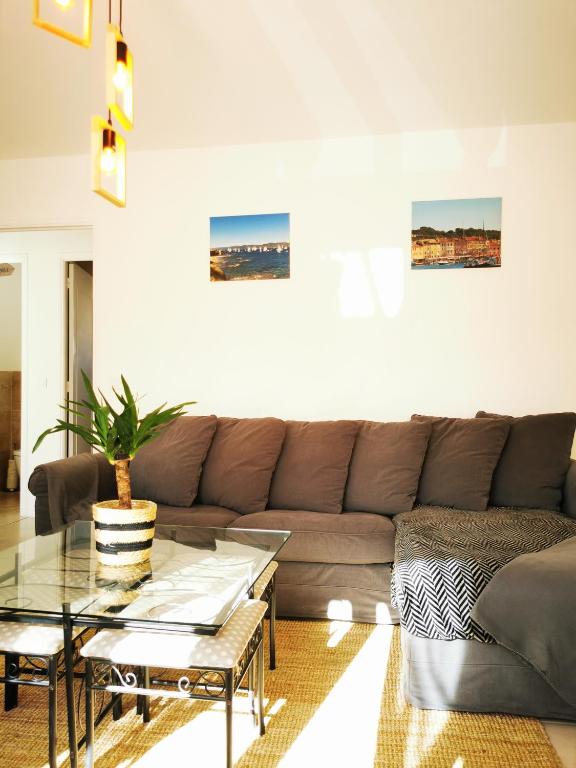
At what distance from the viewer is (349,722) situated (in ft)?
6.99

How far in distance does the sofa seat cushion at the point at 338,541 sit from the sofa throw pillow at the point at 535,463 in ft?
2.26

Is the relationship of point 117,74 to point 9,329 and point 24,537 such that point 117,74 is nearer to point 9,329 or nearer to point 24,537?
point 24,537

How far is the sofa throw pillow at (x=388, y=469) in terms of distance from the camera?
336 centimetres

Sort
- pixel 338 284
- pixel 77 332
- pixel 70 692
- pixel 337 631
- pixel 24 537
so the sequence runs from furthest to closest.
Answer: pixel 77 332 → pixel 24 537 → pixel 338 284 → pixel 337 631 → pixel 70 692

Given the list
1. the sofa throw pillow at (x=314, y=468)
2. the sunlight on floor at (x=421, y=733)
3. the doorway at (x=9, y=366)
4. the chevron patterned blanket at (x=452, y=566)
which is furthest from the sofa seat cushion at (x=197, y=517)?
the doorway at (x=9, y=366)

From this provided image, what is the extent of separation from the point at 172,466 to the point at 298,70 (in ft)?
Result: 7.01

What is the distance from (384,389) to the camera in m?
4.14

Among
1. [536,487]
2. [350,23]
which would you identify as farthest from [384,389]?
[350,23]

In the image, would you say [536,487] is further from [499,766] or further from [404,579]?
[499,766]

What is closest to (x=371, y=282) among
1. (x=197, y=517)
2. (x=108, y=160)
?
(x=197, y=517)

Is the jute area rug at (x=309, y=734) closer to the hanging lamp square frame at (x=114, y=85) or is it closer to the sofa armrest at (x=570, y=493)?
the sofa armrest at (x=570, y=493)

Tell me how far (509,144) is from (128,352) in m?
2.77

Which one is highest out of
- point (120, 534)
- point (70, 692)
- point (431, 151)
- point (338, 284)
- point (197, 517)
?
point (431, 151)

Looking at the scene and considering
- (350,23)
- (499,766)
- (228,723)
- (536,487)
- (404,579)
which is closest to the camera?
(228,723)
